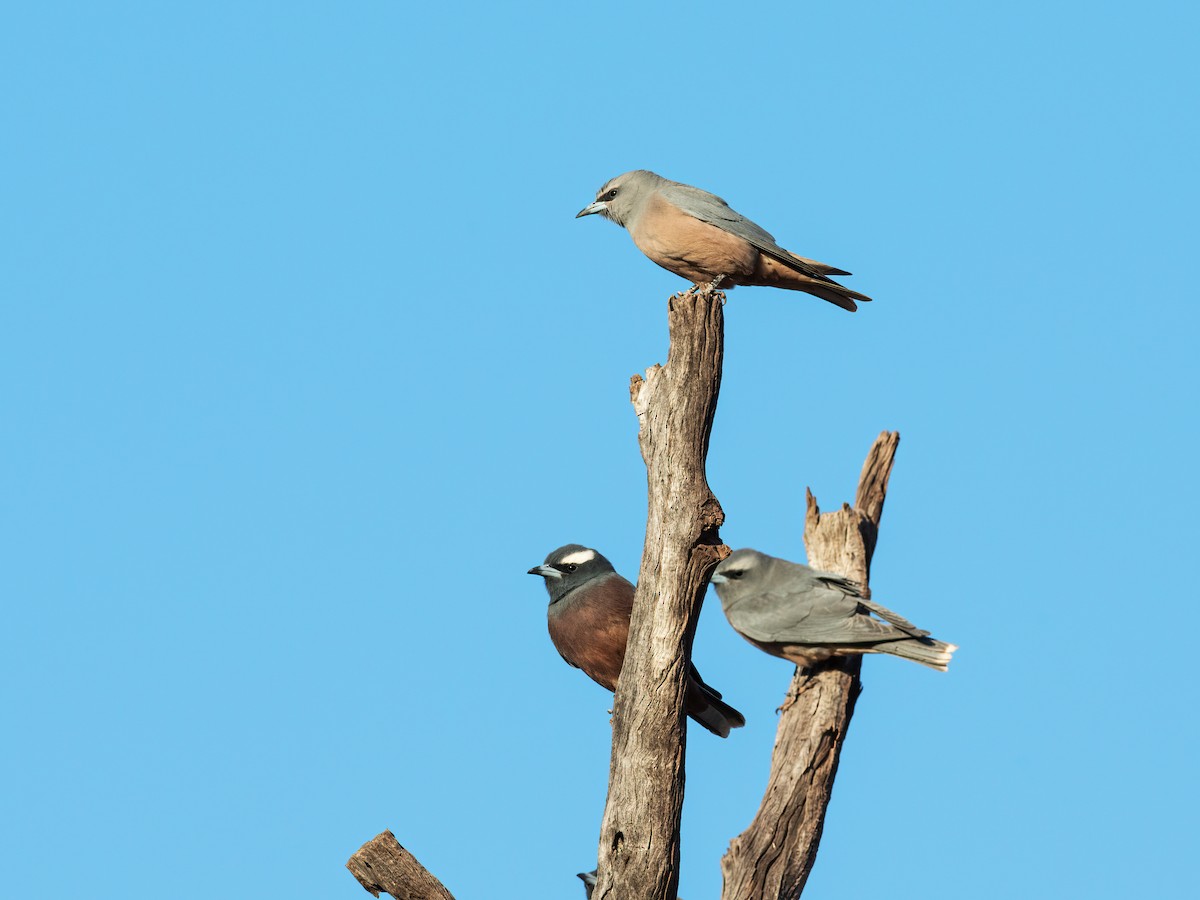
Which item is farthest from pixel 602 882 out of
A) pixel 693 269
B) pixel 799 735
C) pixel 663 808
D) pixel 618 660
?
pixel 693 269

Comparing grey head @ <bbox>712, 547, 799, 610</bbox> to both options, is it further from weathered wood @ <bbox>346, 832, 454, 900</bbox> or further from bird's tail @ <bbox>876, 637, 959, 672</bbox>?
weathered wood @ <bbox>346, 832, 454, 900</bbox>

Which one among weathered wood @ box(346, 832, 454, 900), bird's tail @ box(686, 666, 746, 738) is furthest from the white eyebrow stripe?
weathered wood @ box(346, 832, 454, 900)

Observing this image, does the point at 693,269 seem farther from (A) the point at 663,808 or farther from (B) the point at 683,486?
(A) the point at 663,808

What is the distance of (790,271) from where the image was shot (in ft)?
36.3

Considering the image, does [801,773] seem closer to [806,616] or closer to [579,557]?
[806,616]

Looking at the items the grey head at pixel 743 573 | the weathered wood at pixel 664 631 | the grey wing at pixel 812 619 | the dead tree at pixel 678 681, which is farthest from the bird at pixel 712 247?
the grey wing at pixel 812 619

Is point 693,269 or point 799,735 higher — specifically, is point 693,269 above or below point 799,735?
above

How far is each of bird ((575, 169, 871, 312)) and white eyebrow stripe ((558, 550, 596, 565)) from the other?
2.29 m

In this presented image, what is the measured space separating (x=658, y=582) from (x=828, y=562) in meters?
1.10

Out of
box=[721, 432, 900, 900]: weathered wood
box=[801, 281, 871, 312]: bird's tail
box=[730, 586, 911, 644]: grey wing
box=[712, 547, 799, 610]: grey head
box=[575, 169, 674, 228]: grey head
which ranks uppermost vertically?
box=[575, 169, 674, 228]: grey head

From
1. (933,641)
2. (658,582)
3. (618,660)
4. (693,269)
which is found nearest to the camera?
(933,641)

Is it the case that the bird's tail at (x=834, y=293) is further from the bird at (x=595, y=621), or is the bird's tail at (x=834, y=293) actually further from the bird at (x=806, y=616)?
the bird at (x=806, y=616)

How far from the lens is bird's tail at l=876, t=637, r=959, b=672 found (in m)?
7.46

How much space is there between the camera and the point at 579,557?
35.0ft
